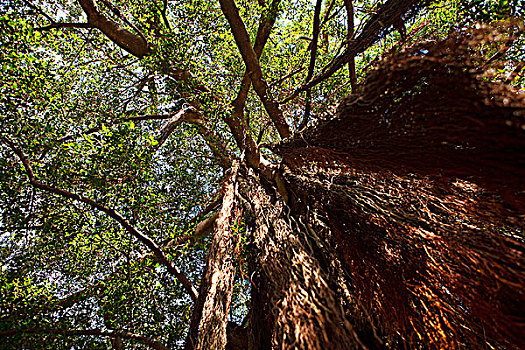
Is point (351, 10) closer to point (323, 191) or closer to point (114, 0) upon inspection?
point (323, 191)

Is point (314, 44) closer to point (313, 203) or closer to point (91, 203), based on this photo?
point (313, 203)

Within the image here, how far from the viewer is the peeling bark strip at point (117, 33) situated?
415 cm

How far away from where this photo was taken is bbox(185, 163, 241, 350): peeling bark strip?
1.44 metres

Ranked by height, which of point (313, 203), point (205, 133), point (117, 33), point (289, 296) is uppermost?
point (117, 33)

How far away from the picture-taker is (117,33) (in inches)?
169

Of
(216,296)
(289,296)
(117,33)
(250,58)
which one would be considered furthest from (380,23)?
(117,33)

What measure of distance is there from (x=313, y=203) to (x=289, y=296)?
4.89ft

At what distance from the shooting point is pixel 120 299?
299 centimetres

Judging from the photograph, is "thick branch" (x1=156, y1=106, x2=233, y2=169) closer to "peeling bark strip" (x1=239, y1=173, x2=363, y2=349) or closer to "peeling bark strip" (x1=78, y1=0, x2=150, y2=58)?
"peeling bark strip" (x1=78, y1=0, x2=150, y2=58)

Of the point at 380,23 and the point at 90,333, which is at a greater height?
the point at 380,23

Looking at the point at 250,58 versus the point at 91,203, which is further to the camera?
the point at 250,58

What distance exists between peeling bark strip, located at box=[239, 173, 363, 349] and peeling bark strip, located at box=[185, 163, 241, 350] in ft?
0.98

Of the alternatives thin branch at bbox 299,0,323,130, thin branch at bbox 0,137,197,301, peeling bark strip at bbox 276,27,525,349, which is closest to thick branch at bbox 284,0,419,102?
peeling bark strip at bbox 276,27,525,349

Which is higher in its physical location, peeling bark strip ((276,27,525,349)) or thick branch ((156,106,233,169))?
thick branch ((156,106,233,169))
